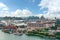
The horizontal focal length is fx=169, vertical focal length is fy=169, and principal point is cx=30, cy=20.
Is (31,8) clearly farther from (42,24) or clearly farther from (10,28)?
(10,28)

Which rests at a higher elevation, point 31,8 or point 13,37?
point 31,8

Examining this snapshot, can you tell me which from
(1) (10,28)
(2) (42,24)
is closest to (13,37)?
(1) (10,28)

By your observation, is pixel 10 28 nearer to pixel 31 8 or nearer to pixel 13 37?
pixel 13 37

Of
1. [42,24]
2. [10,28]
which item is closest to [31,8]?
[42,24]

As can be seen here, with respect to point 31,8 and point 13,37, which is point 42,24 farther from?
point 13,37

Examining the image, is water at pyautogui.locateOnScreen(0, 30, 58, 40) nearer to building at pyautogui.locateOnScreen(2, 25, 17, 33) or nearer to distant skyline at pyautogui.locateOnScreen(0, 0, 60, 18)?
building at pyautogui.locateOnScreen(2, 25, 17, 33)

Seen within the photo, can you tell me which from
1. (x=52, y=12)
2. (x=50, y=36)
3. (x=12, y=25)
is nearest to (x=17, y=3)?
(x=12, y=25)

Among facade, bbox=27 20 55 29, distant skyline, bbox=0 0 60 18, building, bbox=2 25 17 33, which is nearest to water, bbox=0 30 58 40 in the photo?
building, bbox=2 25 17 33

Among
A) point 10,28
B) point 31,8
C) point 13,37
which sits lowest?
point 13,37

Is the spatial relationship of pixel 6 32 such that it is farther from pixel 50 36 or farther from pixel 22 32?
pixel 50 36
